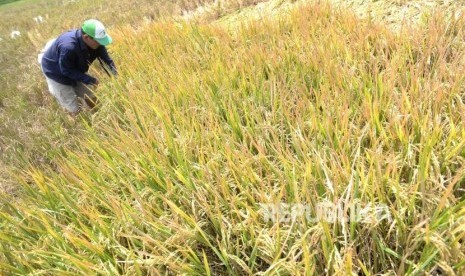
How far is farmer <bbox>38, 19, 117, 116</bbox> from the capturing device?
3.75m

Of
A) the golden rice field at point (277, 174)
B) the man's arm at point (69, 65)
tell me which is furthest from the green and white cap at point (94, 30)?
the golden rice field at point (277, 174)

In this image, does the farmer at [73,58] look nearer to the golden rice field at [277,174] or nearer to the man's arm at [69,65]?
the man's arm at [69,65]

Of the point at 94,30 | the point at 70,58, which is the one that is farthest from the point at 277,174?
the point at 70,58

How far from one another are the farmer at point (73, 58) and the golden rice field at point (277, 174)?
0.76 m

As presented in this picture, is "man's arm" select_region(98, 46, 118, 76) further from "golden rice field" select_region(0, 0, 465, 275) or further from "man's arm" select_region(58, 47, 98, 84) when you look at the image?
"golden rice field" select_region(0, 0, 465, 275)

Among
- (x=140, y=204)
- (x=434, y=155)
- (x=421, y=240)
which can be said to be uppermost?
(x=140, y=204)

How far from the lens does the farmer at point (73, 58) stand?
3750mm

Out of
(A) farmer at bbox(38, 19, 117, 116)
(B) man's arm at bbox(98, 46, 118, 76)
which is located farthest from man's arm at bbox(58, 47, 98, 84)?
(B) man's arm at bbox(98, 46, 118, 76)

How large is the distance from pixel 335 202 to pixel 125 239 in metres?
1.05

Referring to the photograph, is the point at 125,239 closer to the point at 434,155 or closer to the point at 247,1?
the point at 434,155

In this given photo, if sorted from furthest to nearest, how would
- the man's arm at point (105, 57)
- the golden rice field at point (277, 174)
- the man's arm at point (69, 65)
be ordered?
the man's arm at point (105, 57)
the man's arm at point (69, 65)
the golden rice field at point (277, 174)

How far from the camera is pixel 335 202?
1364 millimetres

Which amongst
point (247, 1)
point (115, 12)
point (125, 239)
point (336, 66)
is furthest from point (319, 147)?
point (115, 12)

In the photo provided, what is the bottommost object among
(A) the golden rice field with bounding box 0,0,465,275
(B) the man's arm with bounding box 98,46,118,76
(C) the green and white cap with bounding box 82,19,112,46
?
(A) the golden rice field with bounding box 0,0,465,275
